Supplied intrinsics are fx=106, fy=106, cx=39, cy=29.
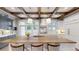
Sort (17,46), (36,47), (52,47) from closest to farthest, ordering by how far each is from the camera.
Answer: (17,46), (36,47), (52,47)

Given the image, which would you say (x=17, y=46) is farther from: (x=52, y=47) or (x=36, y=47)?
(x=52, y=47)

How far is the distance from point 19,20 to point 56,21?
164cm

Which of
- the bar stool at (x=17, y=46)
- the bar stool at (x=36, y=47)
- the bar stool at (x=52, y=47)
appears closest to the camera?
the bar stool at (x=17, y=46)

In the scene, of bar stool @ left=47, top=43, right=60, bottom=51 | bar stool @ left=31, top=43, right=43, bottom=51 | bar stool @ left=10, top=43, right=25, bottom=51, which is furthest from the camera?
bar stool @ left=47, top=43, right=60, bottom=51

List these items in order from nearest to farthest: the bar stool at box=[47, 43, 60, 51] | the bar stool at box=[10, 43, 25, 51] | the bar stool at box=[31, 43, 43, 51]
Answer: the bar stool at box=[10, 43, 25, 51], the bar stool at box=[31, 43, 43, 51], the bar stool at box=[47, 43, 60, 51]

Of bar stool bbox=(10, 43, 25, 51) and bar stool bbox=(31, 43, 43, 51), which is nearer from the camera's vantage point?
bar stool bbox=(10, 43, 25, 51)

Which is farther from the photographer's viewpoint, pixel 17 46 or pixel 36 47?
pixel 36 47

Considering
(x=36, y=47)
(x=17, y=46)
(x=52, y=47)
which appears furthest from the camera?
(x=52, y=47)

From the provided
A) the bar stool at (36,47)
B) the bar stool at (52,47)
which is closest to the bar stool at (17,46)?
the bar stool at (36,47)

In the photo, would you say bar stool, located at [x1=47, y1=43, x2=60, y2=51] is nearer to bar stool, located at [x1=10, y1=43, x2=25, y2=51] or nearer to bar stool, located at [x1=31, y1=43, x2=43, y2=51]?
bar stool, located at [x1=31, y1=43, x2=43, y2=51]

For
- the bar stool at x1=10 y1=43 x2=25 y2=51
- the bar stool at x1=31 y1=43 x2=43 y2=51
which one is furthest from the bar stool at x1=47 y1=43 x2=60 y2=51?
the bar stool at x1=10 y1=43 x2=25 y2=51

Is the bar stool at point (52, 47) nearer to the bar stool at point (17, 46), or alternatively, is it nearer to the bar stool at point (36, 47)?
the bar stool at point (36, 47)

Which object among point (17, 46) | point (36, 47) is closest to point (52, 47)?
point (36, 47)
